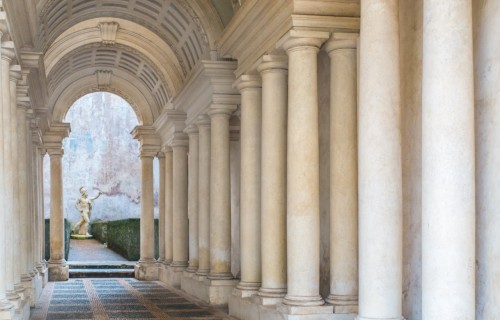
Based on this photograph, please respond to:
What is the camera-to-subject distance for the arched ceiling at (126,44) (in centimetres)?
2725

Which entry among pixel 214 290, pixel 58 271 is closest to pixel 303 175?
pixel 214 290

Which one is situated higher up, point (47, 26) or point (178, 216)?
point (47, 26)

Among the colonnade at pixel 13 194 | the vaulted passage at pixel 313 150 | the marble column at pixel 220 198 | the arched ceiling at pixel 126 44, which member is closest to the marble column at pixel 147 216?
the arched ceiling at pixel 126 44

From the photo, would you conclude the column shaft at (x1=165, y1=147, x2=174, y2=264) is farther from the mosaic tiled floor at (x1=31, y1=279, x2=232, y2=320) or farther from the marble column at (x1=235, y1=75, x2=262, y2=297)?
the marble column at (x1=235, y1=75, x2=262, y2=297)

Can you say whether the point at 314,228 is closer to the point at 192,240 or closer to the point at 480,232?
the point at 480,232

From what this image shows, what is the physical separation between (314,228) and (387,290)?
358 cm

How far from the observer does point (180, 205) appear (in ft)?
108

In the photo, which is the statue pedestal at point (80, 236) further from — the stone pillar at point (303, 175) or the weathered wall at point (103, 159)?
the stone pillar at point (303, 175)

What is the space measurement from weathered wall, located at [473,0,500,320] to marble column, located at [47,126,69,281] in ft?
91.2

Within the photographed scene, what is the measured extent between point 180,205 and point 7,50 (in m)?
15.9

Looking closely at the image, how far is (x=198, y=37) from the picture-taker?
92.7 feet

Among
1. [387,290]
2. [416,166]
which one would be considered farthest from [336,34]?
[387,290]

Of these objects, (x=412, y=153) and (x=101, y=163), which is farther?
(x=101, y=163)

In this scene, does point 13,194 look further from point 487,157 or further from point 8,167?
point 487,157
